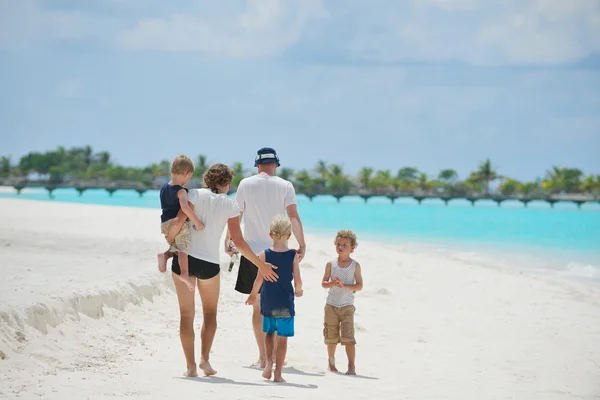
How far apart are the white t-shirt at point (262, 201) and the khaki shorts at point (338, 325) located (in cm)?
90

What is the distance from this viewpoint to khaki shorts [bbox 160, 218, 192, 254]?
534 centimetres

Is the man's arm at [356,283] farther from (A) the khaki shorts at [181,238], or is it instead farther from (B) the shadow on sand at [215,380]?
(A) the khaki shorts at [181,238]

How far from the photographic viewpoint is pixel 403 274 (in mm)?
14305

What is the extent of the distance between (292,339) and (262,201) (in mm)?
2400

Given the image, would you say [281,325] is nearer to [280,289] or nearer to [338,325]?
[280,289]

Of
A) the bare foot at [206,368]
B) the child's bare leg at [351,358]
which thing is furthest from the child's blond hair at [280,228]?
the child's bare leg at [351,358]

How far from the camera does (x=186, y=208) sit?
17.3 feet

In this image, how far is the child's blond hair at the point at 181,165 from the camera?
17.6 ft

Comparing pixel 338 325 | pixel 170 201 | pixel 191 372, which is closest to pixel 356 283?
pixel 338 325

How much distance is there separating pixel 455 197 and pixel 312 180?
31.6m

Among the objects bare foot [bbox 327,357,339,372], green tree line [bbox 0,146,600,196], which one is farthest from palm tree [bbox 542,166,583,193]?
bare foot [bbox 327,357,339,372]

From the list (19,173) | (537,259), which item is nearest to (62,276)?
(537,259)

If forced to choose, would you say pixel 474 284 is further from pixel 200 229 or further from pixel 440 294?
pixel 200 229

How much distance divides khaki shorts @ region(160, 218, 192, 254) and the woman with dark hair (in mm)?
48
